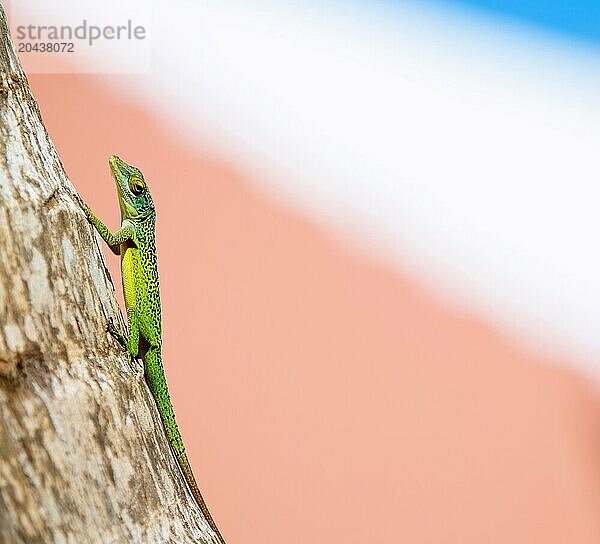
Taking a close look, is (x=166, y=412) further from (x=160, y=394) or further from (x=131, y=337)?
(x=131, y=337)

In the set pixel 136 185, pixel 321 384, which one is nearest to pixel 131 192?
pixel 136 185

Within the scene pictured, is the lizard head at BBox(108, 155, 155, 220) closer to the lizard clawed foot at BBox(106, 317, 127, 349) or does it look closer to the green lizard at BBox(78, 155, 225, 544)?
the green lizard at BBox(78, 155, 225, 544)

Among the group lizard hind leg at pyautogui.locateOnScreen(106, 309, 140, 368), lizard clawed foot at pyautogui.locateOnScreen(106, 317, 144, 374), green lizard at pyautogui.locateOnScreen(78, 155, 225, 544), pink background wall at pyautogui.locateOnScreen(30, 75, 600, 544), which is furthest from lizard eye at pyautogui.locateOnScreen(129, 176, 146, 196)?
pink background wall at pyautogui.locateOnScreen(30, 75, 600, 544)

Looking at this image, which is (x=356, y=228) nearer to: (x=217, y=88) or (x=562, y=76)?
(x=217, y=88)

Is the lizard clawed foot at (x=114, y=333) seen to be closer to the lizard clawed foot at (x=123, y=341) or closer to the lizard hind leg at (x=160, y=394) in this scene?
the lizard clawed foot at (x=123, y=341)

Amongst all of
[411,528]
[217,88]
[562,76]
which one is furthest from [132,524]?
[562,76]
